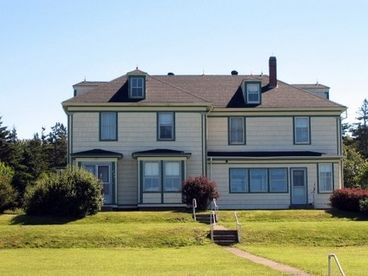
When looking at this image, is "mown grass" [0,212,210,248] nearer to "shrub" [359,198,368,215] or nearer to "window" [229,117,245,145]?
"shrub" [359,198,368,215]

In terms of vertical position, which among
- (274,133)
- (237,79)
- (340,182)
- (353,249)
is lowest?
(353,249)

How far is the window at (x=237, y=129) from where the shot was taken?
4678 cm

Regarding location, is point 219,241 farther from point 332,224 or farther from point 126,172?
point 126,172

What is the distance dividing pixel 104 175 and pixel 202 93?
402 inches

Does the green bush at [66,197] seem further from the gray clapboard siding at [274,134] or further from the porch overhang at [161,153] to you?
the gray clapboard siding at [274,134]

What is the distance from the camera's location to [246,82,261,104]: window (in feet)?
156

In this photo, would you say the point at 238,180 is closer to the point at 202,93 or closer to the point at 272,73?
the point at 202,93

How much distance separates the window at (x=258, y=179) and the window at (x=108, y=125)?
924 cm

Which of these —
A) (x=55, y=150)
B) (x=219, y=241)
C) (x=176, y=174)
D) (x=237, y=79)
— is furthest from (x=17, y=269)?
(x=55, y=150)

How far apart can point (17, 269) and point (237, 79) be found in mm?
31872

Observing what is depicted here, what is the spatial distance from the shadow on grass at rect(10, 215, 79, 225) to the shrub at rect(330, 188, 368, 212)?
15322 mm

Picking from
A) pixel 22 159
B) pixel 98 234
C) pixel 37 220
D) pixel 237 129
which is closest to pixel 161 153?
pixel 237 129

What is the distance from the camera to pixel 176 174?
143 feet

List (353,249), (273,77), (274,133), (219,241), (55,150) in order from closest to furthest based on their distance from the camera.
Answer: (353,249)
(219,241)
(274,133)
(273,77)
(55,150)
